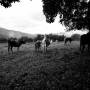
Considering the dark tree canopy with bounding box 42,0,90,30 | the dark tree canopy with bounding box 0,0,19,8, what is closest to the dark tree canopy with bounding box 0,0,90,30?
the dark tree canopy with bounding box 42,0,90,30

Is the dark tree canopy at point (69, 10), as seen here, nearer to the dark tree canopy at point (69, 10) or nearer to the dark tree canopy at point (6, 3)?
the dark tree canopy at point (69, 10)

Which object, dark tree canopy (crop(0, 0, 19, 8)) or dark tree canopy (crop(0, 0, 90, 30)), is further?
dark tree canopy (crop(0, 0, 90, 30))

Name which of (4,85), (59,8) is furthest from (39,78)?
(59,8)

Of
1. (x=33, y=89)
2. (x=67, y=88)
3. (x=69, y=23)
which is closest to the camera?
(x=67, y=88)

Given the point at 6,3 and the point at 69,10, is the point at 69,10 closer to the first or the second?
the point at 69,10

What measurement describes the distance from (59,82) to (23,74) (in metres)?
4.23

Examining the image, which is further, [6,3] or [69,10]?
[69,10]

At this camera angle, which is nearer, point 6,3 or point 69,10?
point 6,3

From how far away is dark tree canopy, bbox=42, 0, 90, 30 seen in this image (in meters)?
15.8

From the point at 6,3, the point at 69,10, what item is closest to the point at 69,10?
the point at 69,10

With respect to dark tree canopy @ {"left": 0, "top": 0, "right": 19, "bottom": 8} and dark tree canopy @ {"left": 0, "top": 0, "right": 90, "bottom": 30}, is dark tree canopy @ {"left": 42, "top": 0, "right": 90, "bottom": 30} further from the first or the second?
dark tree canopy @ {"left": 0, "top": 0, "right": 19, "bottom": 8}

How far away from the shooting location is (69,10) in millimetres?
16953

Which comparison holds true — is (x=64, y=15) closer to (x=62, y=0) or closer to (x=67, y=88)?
(x=62, y=0)

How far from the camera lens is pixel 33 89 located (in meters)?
9.18
